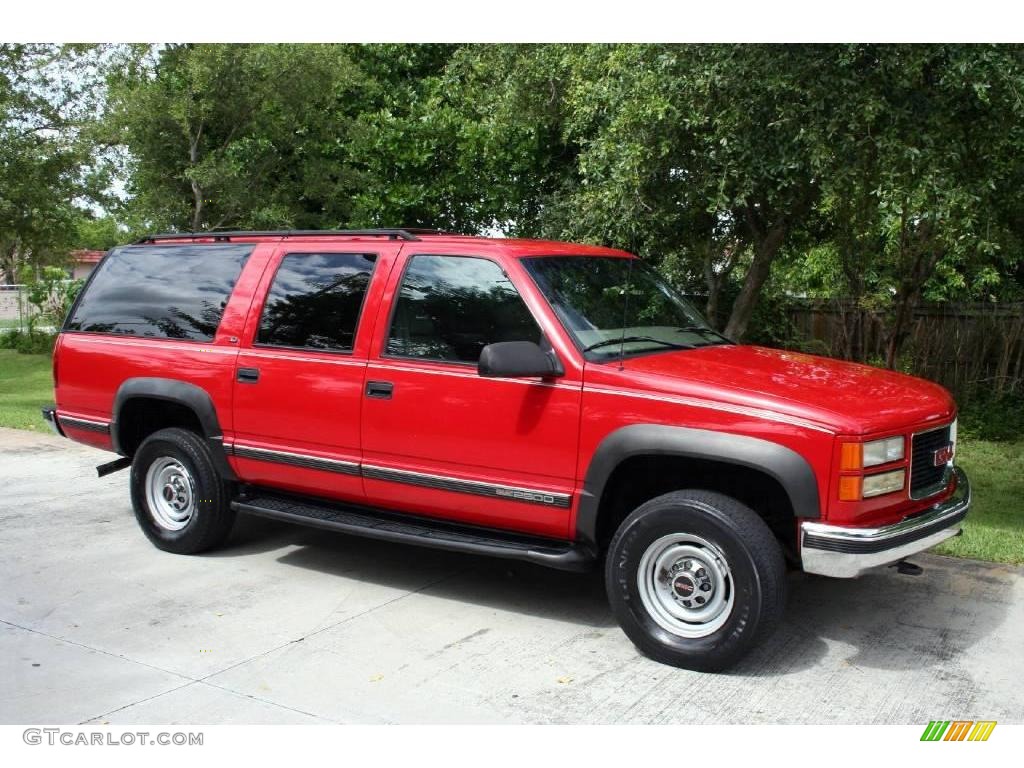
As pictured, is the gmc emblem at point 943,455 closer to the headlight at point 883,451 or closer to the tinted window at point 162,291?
the headlight at point 883,451

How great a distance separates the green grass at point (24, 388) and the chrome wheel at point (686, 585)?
30.1 ft

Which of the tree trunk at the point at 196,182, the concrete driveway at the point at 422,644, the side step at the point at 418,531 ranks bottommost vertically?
the concrete driveway at the point at 422,644

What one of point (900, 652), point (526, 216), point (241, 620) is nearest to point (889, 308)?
point (526, 216)

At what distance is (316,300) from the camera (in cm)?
632

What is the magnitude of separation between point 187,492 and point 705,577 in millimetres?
Answer: 3607

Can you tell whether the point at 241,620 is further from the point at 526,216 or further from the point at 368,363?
the point at 526,216

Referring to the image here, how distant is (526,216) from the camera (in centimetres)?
1584

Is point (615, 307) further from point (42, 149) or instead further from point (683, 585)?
point (42, 149)

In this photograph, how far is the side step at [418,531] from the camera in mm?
5367

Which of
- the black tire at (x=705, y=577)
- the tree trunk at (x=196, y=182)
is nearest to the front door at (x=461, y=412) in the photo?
the black tire at (x=705, y=577)

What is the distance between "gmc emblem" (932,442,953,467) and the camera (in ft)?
17.5

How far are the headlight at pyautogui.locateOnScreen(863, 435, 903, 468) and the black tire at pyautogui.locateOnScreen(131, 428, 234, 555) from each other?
401 centimetres

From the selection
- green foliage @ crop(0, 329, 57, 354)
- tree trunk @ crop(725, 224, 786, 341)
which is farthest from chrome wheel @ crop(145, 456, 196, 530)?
green foliage @ crop(0, 329, 57, 354)

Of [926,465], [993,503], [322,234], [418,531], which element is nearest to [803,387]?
[926,465]
